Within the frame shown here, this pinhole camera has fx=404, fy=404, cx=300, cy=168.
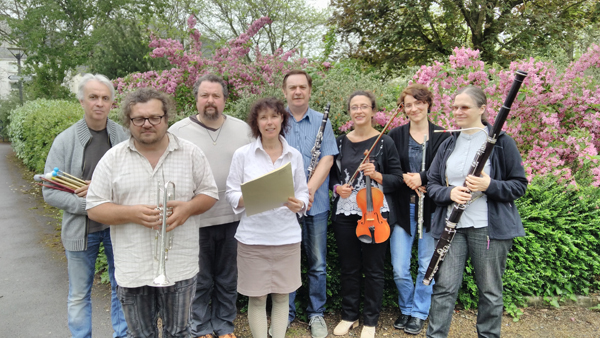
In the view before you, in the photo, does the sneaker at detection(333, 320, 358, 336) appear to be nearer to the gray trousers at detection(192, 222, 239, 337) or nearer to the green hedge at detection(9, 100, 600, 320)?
the green hedge at detection(9, 100, 600, 320)

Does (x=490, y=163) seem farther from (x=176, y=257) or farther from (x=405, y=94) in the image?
(x=176, y=257)

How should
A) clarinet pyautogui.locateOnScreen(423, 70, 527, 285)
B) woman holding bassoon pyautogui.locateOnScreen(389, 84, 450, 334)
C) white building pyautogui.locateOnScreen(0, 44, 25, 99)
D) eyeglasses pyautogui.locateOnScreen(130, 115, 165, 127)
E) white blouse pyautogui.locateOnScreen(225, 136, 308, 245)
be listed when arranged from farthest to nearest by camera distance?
white building pyautogui.locateOnScreen(0, 44, 25, 99)
woman holding bassoon pyautogui.locateOnScreen(389, 84, 450, 334)
white blouse pyautogui.locateOnScreen(225, 136, 308, 245)
clarinet pyautogui.locateOnScreen(423, 70, 527, 285)
eyeglasses pyautogui.locateOnScreen(130, 115, 165, 127)

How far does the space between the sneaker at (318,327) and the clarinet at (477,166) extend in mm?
1105

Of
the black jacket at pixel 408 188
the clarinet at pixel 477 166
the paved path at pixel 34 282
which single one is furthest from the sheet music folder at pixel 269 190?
the paved path at pixel 34 282

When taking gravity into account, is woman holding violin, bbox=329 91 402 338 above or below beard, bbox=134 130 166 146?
below

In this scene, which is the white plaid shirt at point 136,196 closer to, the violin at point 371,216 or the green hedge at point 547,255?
the violin at point 371,216

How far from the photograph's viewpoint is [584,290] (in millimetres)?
4137

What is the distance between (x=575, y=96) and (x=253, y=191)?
15.5ft

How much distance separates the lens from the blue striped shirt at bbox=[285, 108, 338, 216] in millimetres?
3344

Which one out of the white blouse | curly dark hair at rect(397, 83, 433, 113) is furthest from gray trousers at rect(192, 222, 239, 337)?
curly dark hair at rect(397, 83, 433, 113)

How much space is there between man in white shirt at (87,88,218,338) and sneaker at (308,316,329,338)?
4.32 feet

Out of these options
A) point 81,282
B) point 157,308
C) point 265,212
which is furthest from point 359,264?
point 81,282

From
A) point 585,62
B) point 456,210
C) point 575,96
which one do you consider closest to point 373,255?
point 456,210

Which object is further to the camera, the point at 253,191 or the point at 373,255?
the point at 373,255
